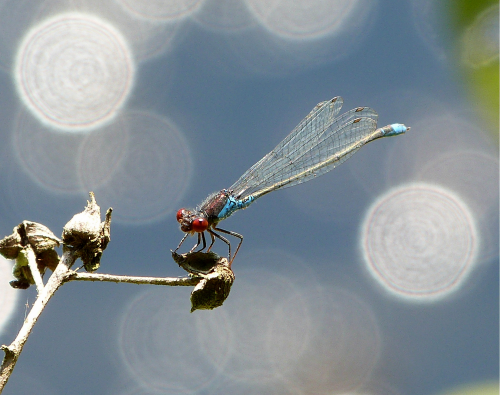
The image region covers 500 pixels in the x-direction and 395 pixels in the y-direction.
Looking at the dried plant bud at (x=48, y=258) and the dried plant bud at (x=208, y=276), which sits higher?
the dried plant bud at (x=48, y=258)

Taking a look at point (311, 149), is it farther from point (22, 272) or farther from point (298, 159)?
point (22, 272)

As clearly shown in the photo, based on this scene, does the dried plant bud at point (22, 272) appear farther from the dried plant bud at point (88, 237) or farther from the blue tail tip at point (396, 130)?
the blue tail tip at point (396, 130)

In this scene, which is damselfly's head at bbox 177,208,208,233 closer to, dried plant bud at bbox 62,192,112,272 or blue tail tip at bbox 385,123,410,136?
dried plant bud at bbox 62,192,112,272

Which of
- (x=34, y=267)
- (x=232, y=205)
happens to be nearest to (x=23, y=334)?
(x=34, y=267)

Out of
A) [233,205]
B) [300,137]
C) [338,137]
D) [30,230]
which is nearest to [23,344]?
[30,230]

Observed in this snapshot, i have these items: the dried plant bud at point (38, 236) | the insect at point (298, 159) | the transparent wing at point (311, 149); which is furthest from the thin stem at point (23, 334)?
the transparent wing at point (311, 149)

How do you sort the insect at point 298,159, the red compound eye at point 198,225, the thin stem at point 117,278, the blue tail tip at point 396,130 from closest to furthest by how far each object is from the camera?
the thin stem at point 117,278, the red compound eye at point 198,225, the insect at point 298,159, the blue tail tip at point 396,130

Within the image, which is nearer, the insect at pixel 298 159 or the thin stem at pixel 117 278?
the thin stem at pixel 117 278
